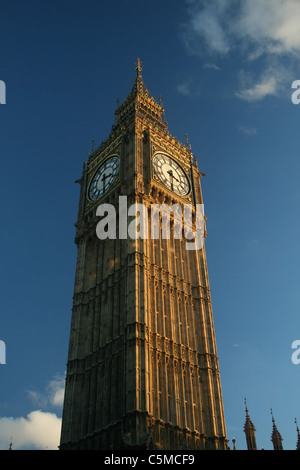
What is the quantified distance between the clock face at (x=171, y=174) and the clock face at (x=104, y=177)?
4817 mm

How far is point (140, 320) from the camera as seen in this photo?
46.4m

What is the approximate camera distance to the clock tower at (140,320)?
43.2 metres

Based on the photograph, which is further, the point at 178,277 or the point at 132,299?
the point at 178,277

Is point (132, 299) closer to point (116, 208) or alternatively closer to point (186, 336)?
point (186, 336)

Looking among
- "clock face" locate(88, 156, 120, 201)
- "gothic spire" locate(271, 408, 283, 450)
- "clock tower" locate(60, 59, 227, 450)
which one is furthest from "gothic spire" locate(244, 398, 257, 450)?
"clock face" locate(88, 156, 120, 201)

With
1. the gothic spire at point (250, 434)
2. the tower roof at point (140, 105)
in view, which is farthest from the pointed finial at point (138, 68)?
the gothic spire at point (250, 434)

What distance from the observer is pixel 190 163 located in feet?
223

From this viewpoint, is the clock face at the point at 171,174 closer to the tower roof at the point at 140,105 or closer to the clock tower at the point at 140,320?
the clock tower at the point at 140,320

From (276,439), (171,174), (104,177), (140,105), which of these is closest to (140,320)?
(276,439)

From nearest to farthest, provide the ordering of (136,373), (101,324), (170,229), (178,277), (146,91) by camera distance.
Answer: (136,373) < (101,324) < (178,277) < (170,229) < (146,91)

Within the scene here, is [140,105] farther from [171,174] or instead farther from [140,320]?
[140,320]
